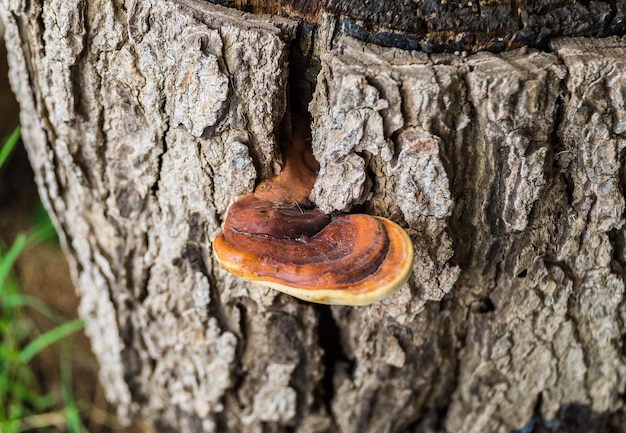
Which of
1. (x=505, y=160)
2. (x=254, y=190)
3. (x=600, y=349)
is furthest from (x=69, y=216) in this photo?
(x=600, y=349)

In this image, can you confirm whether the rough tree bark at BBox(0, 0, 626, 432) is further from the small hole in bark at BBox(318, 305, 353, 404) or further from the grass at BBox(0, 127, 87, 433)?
the grass at BBox(0, 127, 87, 433)

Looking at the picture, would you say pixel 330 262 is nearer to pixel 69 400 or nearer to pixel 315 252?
pixel 315 252

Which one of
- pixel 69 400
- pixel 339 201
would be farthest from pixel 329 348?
pixel 69 400

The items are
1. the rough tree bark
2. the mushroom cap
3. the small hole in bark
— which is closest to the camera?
the mushroom cap

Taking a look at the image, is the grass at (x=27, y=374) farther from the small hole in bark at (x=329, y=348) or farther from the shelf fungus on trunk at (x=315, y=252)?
the shelf fungus on trunk at (x=315, y=252)

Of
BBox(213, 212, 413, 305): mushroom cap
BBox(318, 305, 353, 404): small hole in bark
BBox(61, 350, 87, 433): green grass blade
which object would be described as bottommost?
BBox(61, 350, 87, 433): green grass blade

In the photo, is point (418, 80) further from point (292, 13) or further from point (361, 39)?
point (292, 13)

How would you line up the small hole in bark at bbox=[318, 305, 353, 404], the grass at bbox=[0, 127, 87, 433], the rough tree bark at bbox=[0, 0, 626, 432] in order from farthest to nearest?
the grass at bbox=[0, 127, 87, 433]
the small hole in bark at bbox=[318, 305, 353, 404]
the rough tree bark at bbox=[0, 0, 626, 432]

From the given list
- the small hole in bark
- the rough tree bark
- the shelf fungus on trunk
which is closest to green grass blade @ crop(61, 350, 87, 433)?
the rough tree bark
